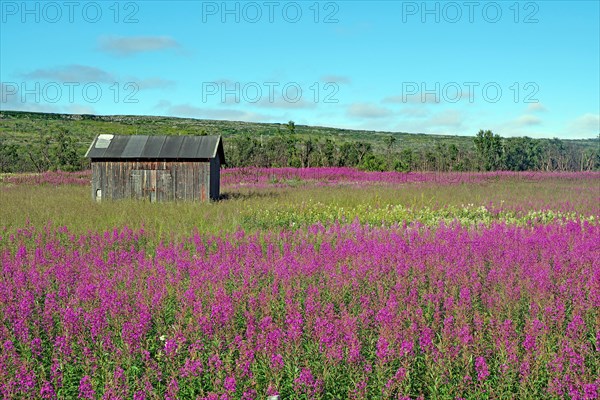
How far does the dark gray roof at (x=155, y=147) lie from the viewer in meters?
21.0

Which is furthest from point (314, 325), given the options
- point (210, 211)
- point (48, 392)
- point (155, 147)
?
point (155, 147)

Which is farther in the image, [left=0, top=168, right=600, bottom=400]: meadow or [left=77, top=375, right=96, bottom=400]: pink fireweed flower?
[left=0, top=168, right=600, bottom=400]: meadow

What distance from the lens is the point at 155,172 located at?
2103 centimetres

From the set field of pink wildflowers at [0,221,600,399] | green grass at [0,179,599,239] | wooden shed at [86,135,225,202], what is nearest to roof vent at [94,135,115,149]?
wooden shed at [86,135,225,202]

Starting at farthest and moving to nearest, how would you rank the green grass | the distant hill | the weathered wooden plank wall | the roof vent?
the distant hill
the roof vent
the weathered wooden plank wall
the green grass

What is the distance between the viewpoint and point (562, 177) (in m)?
34.8

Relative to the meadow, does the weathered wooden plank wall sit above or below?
above

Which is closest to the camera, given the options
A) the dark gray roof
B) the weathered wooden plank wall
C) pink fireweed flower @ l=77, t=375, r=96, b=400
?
pink fireweed flower @ l=77, t=375, r=96, b=400

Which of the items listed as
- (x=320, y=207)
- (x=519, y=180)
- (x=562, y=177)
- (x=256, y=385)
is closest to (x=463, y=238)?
(x=256, y=385)

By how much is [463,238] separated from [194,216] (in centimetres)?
791

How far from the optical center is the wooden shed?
20797 mm

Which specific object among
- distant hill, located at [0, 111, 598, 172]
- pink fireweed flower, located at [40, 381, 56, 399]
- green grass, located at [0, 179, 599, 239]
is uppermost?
distant hill, located at [0, 111, 598, 172]

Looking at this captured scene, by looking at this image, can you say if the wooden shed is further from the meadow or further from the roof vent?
the meadow

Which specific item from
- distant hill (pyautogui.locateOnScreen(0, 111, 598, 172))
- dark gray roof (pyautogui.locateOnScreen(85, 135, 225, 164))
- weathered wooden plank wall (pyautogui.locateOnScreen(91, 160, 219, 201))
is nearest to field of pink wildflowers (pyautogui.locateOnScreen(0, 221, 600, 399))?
weathered wooden plank wall (pyautogui.locateOnScreen(91, 160, 219, 201))
